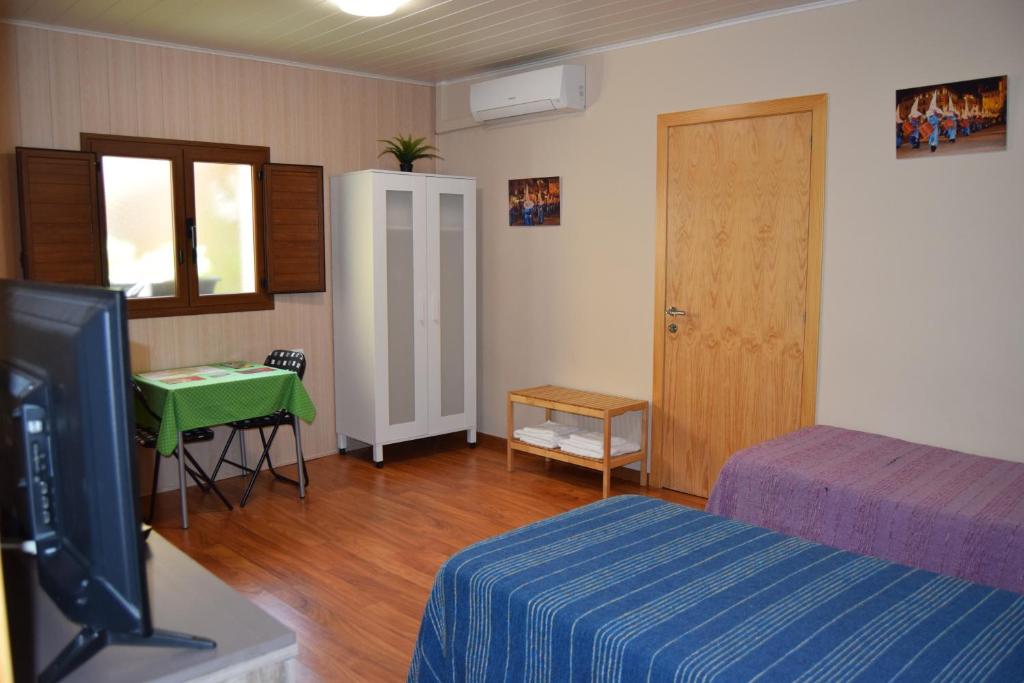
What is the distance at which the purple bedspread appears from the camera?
2.67 m

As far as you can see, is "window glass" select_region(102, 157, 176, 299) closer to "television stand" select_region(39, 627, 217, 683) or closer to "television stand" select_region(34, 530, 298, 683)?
"television stand" select_region(34, 530, 298, 683)

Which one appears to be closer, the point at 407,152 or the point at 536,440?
the point at 536,440

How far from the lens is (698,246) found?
4660mm

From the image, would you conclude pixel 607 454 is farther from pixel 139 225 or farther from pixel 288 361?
pixel 139 225

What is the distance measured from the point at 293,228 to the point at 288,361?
0.94 metres

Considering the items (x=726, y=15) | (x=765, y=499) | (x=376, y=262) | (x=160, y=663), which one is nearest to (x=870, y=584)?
(x=765, y=499)

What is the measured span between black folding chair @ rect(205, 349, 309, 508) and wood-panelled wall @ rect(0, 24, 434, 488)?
0.23 metres

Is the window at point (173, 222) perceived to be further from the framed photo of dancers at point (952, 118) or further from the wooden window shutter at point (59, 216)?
the framed photo of dancers at point (952, 118)

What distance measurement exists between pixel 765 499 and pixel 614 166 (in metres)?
2.55

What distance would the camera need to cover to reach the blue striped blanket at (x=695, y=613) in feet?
5.45

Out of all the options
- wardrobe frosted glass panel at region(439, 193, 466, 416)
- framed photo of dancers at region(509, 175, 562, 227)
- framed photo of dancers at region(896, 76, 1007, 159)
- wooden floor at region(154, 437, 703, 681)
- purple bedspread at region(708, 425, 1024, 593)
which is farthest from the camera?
wardrobe frosted glass panel at region(439, 193, 466, 416)

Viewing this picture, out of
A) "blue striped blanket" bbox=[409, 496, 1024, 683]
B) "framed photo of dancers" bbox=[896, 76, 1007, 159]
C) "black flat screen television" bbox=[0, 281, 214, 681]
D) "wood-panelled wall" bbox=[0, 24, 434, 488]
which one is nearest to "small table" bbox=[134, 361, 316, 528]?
"wood-panelled wall" bbox=[0, 24, 434, 488]

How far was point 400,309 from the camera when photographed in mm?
5457

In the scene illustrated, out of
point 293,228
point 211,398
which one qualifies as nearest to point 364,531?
point 211,398
